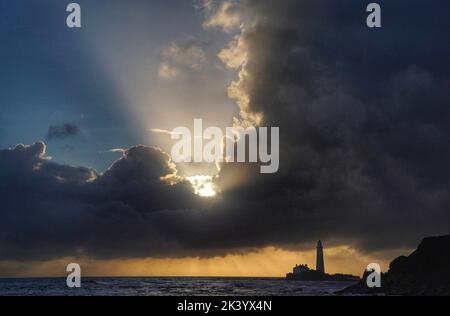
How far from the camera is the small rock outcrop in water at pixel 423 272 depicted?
129m

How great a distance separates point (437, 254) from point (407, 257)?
15.0 m

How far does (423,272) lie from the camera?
13738 centimetres

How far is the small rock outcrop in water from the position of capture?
12888 cm
